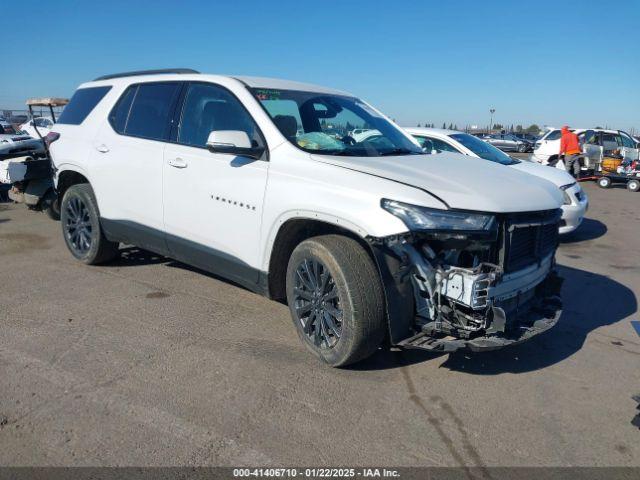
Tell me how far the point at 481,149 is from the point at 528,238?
5725mm

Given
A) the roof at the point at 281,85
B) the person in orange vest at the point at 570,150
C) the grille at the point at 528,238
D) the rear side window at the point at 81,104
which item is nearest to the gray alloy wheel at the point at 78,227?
the rear side window at the point at 81,104

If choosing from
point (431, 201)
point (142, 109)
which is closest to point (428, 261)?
point (431, 201)

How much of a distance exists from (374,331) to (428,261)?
564 mm

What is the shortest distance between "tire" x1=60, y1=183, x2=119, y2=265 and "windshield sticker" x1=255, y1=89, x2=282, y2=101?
2316 mm

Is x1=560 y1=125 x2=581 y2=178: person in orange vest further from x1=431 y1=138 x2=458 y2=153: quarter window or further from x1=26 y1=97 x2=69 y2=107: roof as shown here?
x1=26 y1=97 x2=69 y2=107: roof

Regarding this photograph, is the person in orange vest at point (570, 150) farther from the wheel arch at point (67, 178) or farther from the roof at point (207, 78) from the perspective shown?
the wheel arch at point (67, 178)

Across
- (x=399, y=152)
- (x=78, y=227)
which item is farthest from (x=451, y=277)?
(x=78, y=227)

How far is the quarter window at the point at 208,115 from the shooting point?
4117 mm

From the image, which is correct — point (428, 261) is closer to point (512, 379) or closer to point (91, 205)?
point (512, 379)

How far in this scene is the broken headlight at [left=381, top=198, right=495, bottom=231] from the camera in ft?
9.98

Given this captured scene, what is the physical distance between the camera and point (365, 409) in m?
3.09

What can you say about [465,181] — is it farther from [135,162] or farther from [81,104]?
[81,104]

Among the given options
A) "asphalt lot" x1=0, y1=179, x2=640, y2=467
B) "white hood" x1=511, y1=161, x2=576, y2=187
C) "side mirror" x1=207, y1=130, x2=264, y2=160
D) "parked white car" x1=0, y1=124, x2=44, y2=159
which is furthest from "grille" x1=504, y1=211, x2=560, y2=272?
"parked white car" x1=0, y1=124, x2=44, y2=159

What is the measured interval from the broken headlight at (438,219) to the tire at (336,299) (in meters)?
0.40
